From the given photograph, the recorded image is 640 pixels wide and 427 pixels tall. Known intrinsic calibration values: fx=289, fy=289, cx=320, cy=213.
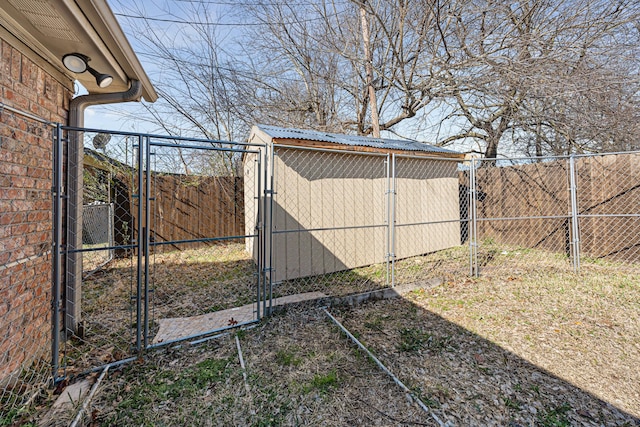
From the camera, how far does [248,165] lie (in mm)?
6496

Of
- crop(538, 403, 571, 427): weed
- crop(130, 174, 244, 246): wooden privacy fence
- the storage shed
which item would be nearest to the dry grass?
crop(538, 403, 571, 427): weed

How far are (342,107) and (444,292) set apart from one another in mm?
8315

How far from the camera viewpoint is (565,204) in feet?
19.1

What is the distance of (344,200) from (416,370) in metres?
3.02

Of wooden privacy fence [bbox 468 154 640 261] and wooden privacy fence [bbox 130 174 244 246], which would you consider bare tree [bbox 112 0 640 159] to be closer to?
wooden privacy fence [bbox 468 154 640 261]

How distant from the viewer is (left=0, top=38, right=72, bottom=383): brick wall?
1841mm

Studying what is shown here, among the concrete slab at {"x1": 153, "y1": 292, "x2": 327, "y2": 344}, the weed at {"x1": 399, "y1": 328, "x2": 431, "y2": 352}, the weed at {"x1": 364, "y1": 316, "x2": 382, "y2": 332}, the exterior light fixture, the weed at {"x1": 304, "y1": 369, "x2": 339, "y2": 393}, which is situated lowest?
the weed at {"x1": 304, "y1": 369, "x2": 339, "y2": 393}

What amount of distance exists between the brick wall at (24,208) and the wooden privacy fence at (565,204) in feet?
16.7

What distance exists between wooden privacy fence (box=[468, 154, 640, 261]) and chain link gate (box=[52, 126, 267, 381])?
4127mm

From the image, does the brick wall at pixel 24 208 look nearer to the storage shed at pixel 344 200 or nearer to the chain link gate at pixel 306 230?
the chain link gate at pixel 306 230

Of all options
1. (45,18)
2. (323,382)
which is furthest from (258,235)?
(45,18)

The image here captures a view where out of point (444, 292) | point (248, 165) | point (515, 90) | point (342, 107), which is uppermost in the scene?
point (342, 107)

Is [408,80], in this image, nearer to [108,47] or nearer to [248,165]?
[248,165]

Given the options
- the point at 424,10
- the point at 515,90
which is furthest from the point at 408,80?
the point at 515,90
